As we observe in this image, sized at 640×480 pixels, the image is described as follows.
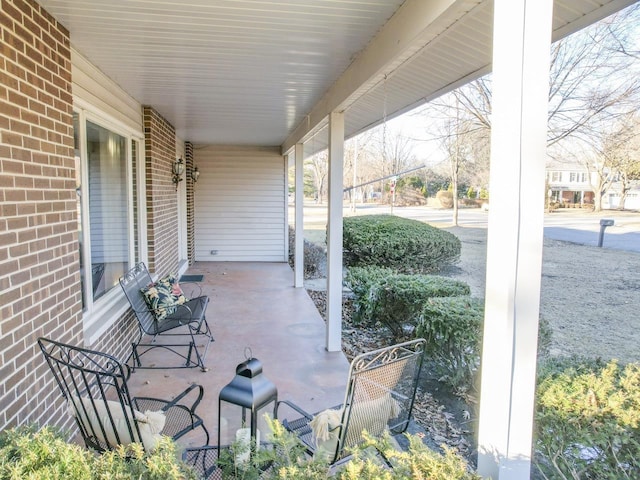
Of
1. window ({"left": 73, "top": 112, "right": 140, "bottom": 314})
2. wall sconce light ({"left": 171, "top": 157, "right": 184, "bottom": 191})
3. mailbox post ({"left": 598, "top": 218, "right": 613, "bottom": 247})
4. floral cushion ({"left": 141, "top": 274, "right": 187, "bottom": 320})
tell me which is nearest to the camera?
window ({"left": 73, "top": 112, "right": 140, "bottom": 314})

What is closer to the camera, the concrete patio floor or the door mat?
the concrete patio floor

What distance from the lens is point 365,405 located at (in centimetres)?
207

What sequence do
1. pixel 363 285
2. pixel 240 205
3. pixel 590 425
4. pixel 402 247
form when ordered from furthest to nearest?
1. pixel 240 205
2. pixel 402 247
3. pixel 363 285
4. pixel 590 425

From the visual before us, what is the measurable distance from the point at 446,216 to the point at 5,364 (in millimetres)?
→ 9554

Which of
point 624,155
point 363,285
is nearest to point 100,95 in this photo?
point 363,285

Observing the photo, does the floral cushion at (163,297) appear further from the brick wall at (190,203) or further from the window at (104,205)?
the brick wall at (190,203)

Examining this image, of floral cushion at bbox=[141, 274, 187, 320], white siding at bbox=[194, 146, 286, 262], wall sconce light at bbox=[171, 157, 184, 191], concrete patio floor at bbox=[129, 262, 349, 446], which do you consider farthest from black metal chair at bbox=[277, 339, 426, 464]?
white siding at bbox=[194, 146, 286, 262]

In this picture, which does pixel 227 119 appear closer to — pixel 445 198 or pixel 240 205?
pixel 240 205

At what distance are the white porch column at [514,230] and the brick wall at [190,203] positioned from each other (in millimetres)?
8517

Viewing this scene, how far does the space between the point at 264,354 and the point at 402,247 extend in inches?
177

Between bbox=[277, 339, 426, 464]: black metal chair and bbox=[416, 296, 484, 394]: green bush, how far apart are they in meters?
1.24

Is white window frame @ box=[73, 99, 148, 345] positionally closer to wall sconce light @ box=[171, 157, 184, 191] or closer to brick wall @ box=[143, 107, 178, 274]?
brick wall @ box=[143, 107, 178, 274]

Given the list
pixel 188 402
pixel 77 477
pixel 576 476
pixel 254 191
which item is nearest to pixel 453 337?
pixel 576 476

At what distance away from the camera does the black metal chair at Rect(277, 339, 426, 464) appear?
2.00 meters
